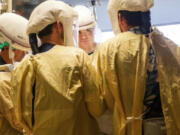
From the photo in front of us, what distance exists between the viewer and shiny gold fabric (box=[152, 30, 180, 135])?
1.68 m

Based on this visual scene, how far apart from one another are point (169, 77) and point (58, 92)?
731mm

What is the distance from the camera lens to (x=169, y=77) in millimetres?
1725

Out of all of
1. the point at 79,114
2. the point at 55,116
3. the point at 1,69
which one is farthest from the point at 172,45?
the point at 1,69

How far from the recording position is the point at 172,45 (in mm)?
1783

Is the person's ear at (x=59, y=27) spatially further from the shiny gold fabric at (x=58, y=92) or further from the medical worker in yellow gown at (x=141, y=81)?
the medical worker in yellow gown at (x=141, y=81)

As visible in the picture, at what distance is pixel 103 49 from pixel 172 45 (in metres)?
0.47

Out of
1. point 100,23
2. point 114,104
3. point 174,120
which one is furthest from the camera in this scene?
point 100,23

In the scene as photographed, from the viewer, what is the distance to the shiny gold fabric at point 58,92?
1.72 m

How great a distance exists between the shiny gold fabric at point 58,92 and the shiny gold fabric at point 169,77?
43cm

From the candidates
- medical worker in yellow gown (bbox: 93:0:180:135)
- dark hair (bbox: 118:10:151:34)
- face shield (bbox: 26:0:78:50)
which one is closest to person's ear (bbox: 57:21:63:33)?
face shield (bbox: 26:0:78:50)

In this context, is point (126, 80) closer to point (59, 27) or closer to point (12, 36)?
point (59, 27)

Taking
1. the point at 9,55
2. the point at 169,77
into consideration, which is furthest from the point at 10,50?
the point at 169,77

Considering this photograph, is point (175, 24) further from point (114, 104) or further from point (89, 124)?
point (89, 124)

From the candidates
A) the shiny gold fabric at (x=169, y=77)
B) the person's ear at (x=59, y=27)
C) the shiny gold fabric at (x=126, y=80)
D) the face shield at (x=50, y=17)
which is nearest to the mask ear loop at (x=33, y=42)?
the face shield at (x=50, y=17)
